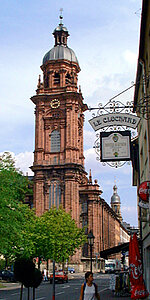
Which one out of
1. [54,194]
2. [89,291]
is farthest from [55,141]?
[89,291]

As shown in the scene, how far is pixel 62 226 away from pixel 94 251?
26.5m

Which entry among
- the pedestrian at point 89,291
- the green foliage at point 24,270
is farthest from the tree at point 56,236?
the pedestrian at point 89,291

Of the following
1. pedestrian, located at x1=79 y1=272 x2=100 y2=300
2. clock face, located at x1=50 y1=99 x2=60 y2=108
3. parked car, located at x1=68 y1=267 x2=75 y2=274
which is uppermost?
clock face, located at x1=50 y1=99 x2=60 y2=108

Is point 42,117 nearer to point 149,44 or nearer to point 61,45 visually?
point 61,45

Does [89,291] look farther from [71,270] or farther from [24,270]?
[71,270]

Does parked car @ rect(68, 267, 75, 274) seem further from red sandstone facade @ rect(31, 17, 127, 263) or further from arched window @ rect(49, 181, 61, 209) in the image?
arched window @ rect(49, 181, 61, 209)

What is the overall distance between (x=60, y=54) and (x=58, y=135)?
19.9 metres

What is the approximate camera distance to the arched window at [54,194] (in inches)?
3201

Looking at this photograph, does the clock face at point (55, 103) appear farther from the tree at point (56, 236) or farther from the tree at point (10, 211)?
the tree at point (10, 211)

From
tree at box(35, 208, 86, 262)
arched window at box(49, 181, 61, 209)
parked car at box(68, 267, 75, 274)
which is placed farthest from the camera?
arched window at box(49, 181, 61, 209)

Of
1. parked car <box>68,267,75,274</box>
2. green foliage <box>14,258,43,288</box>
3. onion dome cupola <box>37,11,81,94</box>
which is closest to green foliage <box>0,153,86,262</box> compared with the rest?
green foliage <box>14,258,43,288</box>

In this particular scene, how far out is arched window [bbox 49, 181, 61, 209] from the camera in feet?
267

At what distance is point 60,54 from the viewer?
93.9 metres

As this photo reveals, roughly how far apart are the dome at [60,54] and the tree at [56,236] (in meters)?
39.8
